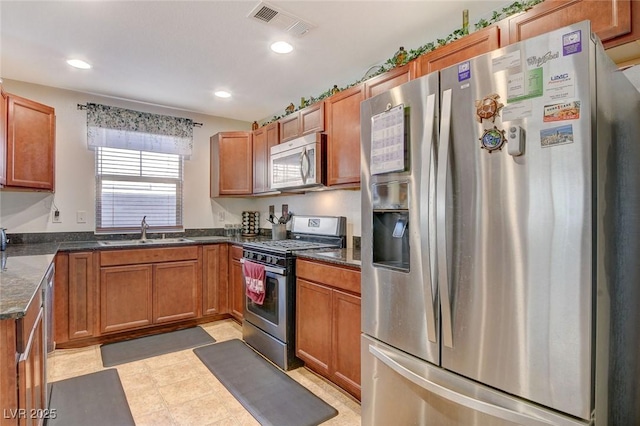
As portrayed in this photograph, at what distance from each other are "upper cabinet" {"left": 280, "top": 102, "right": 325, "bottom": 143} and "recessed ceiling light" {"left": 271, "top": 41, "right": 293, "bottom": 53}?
0.52 metres

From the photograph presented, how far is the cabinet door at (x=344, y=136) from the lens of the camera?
2.63m

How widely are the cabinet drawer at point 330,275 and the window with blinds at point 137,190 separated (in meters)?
2.25

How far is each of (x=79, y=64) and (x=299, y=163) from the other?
6.64 ft

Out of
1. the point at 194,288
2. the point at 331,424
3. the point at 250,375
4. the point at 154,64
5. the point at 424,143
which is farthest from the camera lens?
the point at 194,288

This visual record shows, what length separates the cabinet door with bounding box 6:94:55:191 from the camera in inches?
112

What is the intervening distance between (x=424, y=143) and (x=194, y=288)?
311 centimetres

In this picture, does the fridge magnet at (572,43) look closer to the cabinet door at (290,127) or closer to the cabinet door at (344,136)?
the cabinet door at (344,136)

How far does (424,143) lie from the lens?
144 centimetres

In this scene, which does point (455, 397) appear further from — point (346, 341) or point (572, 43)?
point (572, 43)

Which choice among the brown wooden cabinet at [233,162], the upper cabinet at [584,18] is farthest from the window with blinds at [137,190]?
the upper cabinet at [584,18]

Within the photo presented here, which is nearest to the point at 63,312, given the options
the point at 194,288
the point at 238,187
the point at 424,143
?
the point at 194,288

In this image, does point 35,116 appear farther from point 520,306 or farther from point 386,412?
point 520,306

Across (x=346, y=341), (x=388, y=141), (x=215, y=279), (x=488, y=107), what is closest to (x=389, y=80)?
(x=388, y=141)

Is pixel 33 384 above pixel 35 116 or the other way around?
the other way around
